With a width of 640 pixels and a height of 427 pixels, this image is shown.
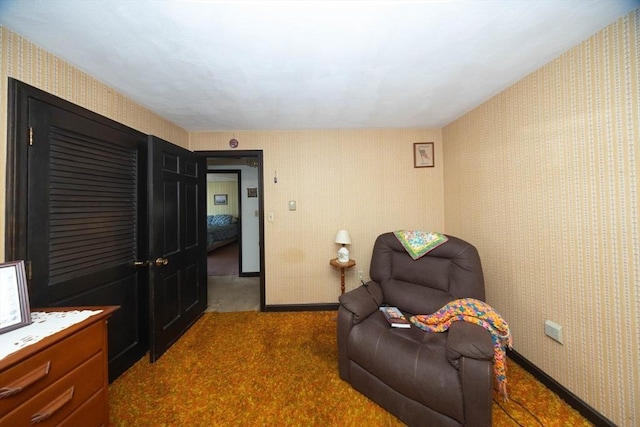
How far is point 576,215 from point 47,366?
2874mm

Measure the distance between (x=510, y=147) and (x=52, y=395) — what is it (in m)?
3.16

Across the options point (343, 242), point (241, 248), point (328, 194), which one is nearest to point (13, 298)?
point (343, 242)

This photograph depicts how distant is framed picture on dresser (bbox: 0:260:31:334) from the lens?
0.95 metres

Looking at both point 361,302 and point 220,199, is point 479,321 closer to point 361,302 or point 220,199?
point 361,302

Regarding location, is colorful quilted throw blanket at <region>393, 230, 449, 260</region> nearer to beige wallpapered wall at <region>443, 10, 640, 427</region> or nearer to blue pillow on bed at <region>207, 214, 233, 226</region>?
beige wallpapered wall at <region>443, 10, 640, 427</region>

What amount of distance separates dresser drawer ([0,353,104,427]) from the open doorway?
5.39 ft

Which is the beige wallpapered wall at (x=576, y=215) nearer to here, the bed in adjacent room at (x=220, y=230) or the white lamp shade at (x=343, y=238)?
the white lamp shade at (x=343, y=238)

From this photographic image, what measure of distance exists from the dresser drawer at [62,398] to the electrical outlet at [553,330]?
2805 millimetres

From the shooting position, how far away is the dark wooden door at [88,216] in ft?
4.01

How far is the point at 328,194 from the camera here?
2.70m

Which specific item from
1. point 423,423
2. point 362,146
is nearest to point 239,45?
point 362,146

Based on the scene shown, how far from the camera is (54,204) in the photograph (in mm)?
1299

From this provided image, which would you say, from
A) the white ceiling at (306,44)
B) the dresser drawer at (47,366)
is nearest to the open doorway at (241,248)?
the white ceiling at (306,44)

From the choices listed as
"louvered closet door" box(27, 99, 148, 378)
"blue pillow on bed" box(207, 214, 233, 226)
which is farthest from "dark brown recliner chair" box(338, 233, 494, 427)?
"blue pillow on bed" box(207, 214, 233, 226)
